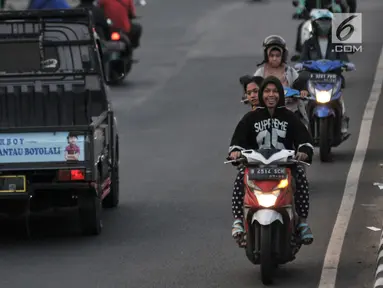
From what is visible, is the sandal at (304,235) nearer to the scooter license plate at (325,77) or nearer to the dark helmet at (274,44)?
the dark helmet at (274,44)

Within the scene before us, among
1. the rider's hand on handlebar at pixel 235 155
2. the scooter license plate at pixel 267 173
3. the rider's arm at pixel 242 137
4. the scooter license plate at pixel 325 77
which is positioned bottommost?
the scooter license plate at pixel 267 173

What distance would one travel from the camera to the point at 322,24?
20344 mm

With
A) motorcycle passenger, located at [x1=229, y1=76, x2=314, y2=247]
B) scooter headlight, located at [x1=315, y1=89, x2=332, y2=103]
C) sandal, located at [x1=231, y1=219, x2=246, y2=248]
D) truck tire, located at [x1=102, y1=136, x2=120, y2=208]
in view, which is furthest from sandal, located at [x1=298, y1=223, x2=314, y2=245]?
scooter headlight, located at [x1=315, y1=89, x2=332, y2=103]

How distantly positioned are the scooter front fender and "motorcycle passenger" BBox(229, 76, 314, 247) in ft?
1.44

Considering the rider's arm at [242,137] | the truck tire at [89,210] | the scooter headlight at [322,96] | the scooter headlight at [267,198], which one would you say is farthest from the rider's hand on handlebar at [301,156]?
the scooter headlight at [322,96]

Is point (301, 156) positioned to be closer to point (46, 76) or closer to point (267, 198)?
point (267, 198)

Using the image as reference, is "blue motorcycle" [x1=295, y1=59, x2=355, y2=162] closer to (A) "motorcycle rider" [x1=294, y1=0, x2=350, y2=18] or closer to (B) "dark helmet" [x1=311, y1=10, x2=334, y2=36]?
(B) "dark helmet" [x1=311, y1=10, x2=334, y2=36]

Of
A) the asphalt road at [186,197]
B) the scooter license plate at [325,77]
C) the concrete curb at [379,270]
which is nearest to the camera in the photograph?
the concrete curb at [379,270]

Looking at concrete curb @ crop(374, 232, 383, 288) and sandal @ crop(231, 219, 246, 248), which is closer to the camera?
concrete curb @ crop(374, 232, 383, 288)

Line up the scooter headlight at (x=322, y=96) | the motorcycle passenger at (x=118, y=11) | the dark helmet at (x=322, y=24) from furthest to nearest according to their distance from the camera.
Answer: the motorcycle passenger at (x=118, y=11) → the dark helmet at (x=322, y=24) → the scooter headlight at (x=322, y=96)

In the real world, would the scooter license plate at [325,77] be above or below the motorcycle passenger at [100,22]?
below

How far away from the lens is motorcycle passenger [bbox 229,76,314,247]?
41.1 ft

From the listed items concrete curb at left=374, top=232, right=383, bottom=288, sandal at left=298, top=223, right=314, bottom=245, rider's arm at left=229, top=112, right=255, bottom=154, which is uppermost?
rider's arm at left=229, top=112, right=255, bottom=154

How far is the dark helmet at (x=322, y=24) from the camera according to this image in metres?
20.2
